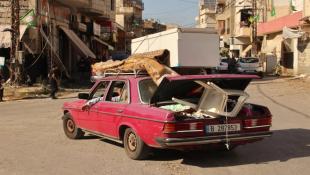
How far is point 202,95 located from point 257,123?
1.01 metres

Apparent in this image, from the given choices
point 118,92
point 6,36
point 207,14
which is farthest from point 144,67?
point 207,14

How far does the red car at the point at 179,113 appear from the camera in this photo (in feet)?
26.3

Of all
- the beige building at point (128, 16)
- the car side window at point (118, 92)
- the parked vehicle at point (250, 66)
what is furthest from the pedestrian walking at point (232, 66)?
the beige building at point (128, 16)

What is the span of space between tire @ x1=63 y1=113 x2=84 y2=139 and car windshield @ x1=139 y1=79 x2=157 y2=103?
260 centimetres

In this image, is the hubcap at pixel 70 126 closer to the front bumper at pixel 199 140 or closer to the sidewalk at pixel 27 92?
the front bumper at pixel 199 140

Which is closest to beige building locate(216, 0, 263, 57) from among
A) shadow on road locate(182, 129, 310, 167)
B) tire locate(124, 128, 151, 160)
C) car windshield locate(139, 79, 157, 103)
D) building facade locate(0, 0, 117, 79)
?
building facade locate(0, 0, 117, 79)

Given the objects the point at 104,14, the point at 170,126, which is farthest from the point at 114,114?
the point at 104,14

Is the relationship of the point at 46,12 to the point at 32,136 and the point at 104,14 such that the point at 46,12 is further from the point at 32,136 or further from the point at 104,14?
the point at 32,136

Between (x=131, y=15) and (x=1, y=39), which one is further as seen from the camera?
(x=131, y=15)

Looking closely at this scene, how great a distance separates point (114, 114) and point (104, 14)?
3876 centimetres

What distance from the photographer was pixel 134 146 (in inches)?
349

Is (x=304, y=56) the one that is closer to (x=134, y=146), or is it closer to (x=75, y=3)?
(x=75, y=3)

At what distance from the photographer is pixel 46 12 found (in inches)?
1278

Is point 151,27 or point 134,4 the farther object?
point 151,27
